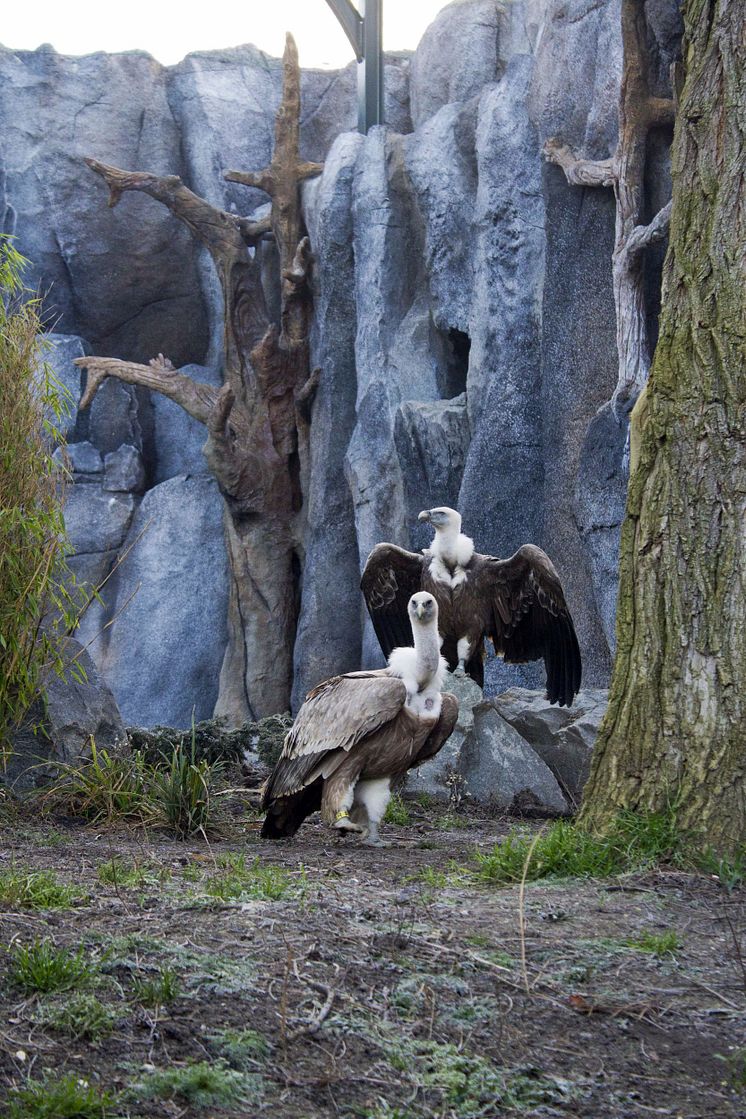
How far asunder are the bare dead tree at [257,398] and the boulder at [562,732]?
7438mm

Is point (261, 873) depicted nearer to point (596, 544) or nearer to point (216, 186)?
point (596, 544)

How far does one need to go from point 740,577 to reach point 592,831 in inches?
37.0

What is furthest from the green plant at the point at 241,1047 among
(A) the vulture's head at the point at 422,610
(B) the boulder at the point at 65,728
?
(B) the boulder at the point at 65,728

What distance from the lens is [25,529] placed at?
5.89 m

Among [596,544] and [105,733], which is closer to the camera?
A: [105,733]

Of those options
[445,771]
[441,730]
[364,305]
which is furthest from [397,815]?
[364,305]

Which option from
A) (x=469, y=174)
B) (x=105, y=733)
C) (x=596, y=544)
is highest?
(x=469, y=174)

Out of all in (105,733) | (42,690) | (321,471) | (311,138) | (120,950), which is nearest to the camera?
(120,950)

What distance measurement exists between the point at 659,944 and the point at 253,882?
1323mm

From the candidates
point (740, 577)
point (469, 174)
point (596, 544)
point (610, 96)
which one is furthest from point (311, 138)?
point (740, 577)

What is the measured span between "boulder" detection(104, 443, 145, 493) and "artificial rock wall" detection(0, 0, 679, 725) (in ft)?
0.10

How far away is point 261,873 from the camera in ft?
13.3

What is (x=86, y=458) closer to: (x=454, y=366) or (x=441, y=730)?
(x=454, y=366)

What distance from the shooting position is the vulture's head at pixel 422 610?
5.49 meters
